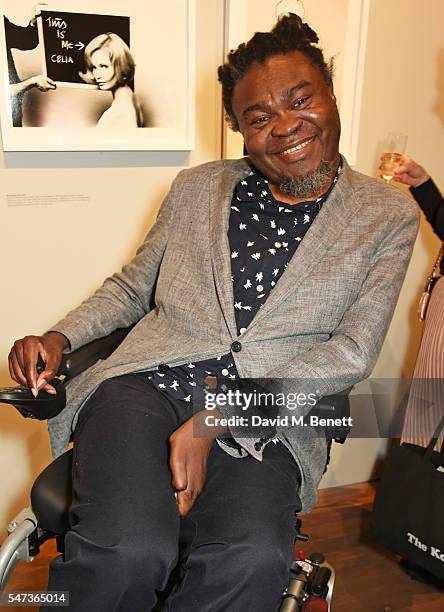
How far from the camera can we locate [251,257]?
1415 mm

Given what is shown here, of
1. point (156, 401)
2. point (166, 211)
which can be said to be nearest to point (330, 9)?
point (166, 211)

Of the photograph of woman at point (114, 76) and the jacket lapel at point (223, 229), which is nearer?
the jacket lapel at point (223, 229)

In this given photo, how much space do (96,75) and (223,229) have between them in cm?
62

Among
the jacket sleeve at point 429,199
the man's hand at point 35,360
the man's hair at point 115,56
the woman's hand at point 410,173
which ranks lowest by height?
the man's hand at point 35,360

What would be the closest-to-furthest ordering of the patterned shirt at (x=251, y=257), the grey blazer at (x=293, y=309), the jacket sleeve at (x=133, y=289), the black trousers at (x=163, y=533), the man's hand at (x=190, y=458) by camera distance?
the black trousers at (x=163, y=533) → the man's hand at (x=190, y=458) → the grey blazer at (x=293, y=309) → the patterned shirt at (x=251, y=257) → the jacket sleeve at (x=133, y=289)

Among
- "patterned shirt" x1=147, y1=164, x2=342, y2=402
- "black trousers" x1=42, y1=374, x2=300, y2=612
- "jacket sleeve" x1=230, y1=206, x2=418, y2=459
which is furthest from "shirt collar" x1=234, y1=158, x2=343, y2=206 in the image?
"black trousers" x1=42, y1=374, x2=300, y2=612

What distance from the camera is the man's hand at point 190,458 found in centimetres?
115

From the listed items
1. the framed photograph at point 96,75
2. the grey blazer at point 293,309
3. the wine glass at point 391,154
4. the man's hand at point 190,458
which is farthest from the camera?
the wine glass at point 391,154

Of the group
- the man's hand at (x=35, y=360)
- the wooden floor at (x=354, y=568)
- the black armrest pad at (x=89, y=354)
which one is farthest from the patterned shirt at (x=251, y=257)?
the wooden floor at (x=354, y=568)

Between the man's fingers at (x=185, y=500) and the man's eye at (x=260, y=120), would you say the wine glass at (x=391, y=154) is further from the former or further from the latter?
the man's fingers at (x=185, y=500)

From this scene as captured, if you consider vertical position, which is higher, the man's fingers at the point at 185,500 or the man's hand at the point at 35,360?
the man's hand at the point at 35,360

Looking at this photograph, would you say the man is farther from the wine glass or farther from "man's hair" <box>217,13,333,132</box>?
the wine glass

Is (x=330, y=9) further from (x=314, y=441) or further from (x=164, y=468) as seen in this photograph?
(x=164, y=468)

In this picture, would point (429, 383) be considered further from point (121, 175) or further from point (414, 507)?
point (121, 175)
